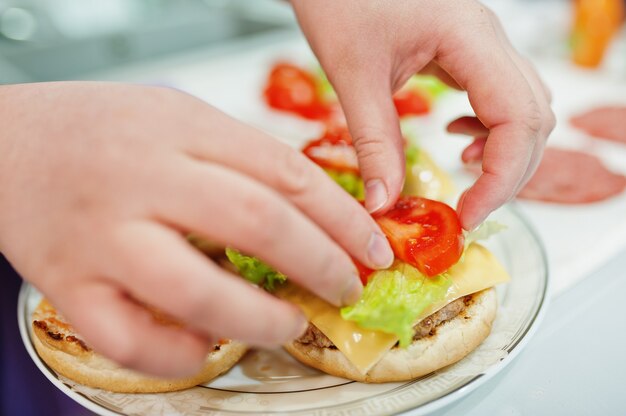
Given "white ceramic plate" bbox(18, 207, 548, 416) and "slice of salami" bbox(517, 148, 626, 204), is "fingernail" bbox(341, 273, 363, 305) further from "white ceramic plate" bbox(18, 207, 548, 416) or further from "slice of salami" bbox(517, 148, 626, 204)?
"slice of salami" bbox(517, 148, 626, 204)

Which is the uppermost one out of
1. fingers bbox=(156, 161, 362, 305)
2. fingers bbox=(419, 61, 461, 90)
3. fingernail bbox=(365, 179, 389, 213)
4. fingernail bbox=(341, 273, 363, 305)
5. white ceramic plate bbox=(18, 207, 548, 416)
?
fingers bbox=(419, 61, 461, 90)

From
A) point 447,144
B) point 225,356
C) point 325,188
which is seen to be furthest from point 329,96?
point 325,188

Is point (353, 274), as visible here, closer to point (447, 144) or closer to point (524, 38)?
point (447, 144)

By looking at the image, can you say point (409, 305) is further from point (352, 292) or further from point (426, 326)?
point (352, 292)

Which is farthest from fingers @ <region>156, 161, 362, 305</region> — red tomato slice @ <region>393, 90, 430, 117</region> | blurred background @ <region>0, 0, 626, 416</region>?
red tomato slice @ <region>393, 90, 430, 117</region>

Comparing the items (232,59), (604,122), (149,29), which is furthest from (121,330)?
(149,29)

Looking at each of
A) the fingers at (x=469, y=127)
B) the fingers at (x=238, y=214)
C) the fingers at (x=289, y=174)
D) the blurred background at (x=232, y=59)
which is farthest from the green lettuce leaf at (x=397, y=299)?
the blurred background at (x=232, y=59)

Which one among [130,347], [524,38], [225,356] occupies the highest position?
[524,38]
